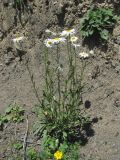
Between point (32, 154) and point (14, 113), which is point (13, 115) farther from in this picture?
point (32, 154)

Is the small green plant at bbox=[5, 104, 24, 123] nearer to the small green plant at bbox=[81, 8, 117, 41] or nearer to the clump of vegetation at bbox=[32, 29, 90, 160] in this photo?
the clump of vegetation at bbox=[32, 29, 90, 160]

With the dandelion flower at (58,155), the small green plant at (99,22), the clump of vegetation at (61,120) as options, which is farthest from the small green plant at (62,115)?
the small green plant at (99,22)

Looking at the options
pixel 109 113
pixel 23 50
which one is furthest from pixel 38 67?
pixel 109 113

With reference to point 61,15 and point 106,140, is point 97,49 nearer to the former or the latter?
point 61,15

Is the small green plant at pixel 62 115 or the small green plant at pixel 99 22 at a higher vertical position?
the small green plant at pixel 99 22

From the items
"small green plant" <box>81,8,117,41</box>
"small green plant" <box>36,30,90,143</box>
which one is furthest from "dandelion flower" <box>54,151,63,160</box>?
"small green plant" <box>81,8,117,41</box>

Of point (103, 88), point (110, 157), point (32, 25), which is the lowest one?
point (110, 157)

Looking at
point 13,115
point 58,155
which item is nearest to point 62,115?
point 58,155

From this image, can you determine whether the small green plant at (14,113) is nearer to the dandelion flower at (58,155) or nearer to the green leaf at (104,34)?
the dandelion flower at (58,155)

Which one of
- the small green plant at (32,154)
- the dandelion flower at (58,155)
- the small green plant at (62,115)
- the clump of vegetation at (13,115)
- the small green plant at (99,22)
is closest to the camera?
the dandelion flower at (58,155)
